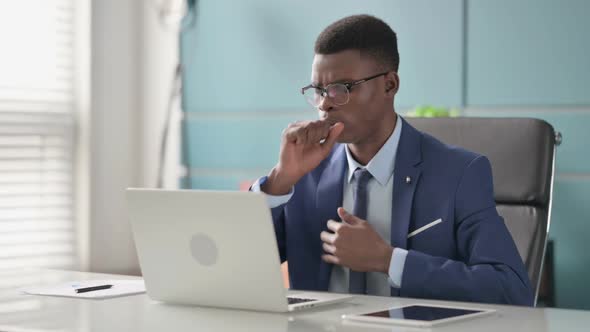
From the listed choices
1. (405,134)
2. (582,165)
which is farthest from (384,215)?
(582,165)

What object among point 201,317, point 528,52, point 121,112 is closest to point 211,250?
point 201,317

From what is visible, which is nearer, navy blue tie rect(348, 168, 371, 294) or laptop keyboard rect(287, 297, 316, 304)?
laptop keyboard rect(287, 297, 316, 304)

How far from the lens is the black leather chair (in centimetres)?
234

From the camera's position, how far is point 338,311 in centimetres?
169

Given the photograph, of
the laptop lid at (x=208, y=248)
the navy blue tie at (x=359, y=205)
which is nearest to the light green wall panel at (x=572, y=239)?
the navy blue tie at (x=359, y=205)

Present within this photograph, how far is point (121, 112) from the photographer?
4789mm

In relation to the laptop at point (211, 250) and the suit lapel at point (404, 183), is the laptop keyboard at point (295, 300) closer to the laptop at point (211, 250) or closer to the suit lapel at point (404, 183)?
the laptop at point (211, 250)

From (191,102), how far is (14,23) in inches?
37.2

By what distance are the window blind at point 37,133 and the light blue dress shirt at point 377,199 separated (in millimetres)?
2337

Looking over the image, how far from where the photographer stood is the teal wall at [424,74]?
3.79 metres

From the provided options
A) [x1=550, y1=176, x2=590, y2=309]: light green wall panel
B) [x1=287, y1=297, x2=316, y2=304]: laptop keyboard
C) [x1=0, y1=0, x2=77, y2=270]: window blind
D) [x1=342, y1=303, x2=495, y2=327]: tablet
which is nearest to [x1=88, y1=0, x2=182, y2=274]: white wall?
[x1=0, y1=0, x2=77, y2=270]: window blind

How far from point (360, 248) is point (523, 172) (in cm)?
63

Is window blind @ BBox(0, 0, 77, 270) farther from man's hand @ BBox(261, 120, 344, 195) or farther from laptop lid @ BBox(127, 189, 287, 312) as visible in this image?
laptop lid @ BBox(127, 189, 287, 312)

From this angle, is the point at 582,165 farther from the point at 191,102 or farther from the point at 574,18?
the point at 191,102
